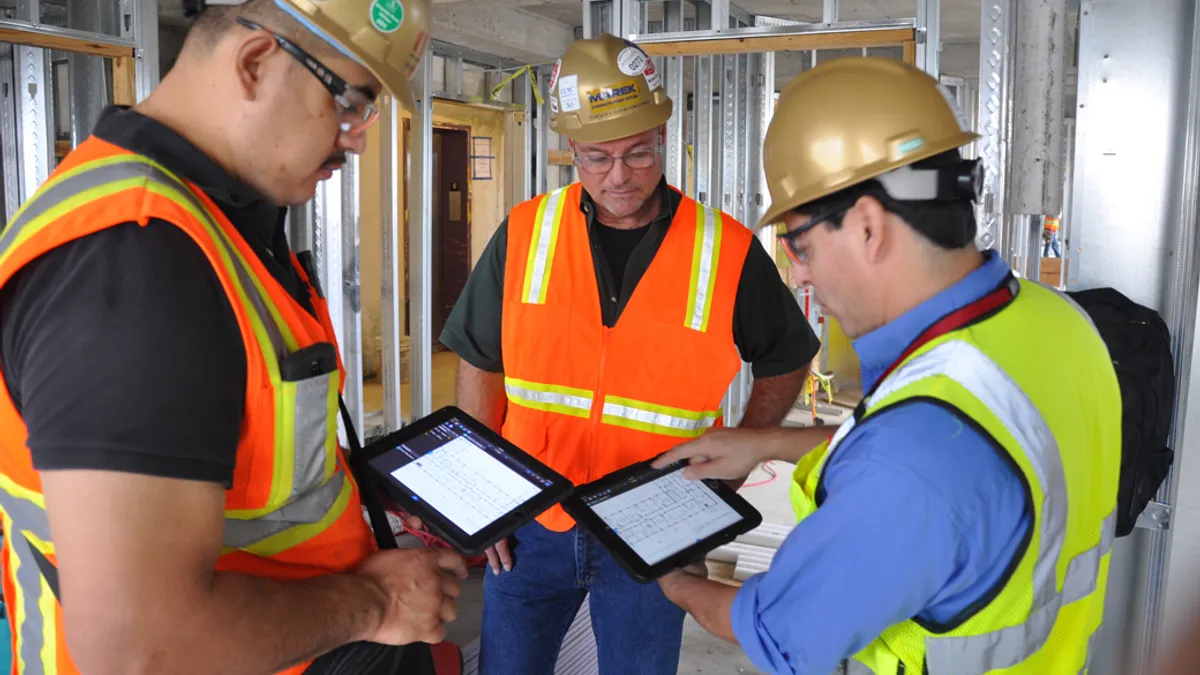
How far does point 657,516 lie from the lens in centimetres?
160

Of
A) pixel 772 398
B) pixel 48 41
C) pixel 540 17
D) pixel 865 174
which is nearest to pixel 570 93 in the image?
pixel 772 398

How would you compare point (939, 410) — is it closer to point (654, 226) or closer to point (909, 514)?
point (909, 514)

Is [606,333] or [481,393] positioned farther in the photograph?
[481,393]

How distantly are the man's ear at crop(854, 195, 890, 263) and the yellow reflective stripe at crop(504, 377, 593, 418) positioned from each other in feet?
3.13

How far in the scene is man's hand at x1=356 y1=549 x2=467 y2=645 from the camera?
117 centimetres

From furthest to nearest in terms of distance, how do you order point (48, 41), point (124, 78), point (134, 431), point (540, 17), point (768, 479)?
1. point (540, 17)
2. point (768, 479)
3. point (124, 78)
4. point (48, 41)
5. point (134, 431)

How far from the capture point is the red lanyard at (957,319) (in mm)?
1093

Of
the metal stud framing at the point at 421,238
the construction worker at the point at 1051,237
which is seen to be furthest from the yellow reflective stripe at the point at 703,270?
the construction worker at the point at 1051,237

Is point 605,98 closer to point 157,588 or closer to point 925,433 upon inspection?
point 925,433

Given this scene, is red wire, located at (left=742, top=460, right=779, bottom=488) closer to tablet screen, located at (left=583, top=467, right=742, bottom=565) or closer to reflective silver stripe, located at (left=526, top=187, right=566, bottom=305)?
reflective silver stripe, located at (left=526, top=187, right=566, bottom=305)

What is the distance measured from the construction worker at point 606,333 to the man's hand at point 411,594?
26.9 inches

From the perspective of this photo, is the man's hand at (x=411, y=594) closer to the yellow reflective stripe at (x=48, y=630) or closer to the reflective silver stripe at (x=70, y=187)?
the yellow reflective stripe at (x=48, y=630)

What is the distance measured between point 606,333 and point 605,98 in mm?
552

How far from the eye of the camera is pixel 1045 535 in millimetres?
1027
